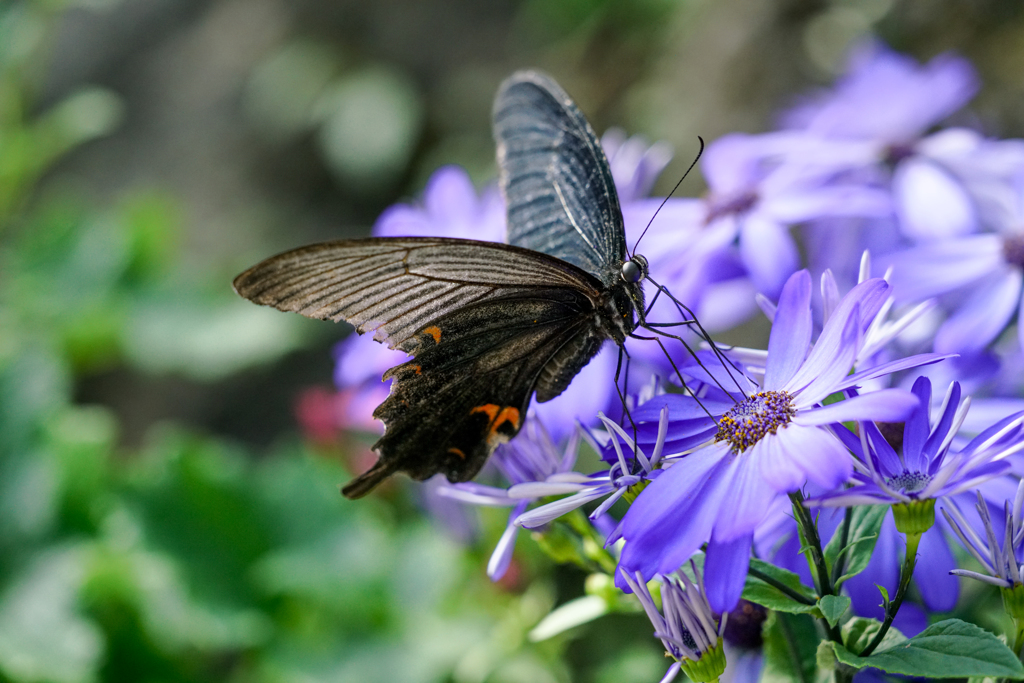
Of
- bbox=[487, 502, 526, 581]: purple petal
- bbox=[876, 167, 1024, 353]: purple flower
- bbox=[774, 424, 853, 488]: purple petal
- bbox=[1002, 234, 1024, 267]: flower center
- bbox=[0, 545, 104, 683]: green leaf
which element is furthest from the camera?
bbox=[0, 545, 104, 683]: green leaf

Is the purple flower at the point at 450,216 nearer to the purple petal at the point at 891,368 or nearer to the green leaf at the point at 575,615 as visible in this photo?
the green leaf at the point at 575,615

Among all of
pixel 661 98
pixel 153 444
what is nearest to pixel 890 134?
pixel 661 98

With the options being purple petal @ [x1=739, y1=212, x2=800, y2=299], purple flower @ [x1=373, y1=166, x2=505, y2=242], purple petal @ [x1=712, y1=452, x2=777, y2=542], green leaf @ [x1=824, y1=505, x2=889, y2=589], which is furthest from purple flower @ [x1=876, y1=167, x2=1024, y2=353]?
purple flower @ [x1=373, y1=166, x2=505, y2=242]

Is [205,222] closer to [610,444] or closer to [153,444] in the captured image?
[153,444]

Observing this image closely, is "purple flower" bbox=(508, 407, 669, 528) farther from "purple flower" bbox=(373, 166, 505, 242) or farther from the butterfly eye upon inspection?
"purple flower" bbox=(373, 166, 505, 242)

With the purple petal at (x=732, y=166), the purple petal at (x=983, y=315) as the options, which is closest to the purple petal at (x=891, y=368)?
the purple petal at (x=983, y=315)

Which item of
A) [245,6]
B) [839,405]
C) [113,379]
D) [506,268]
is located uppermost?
[245,6]
